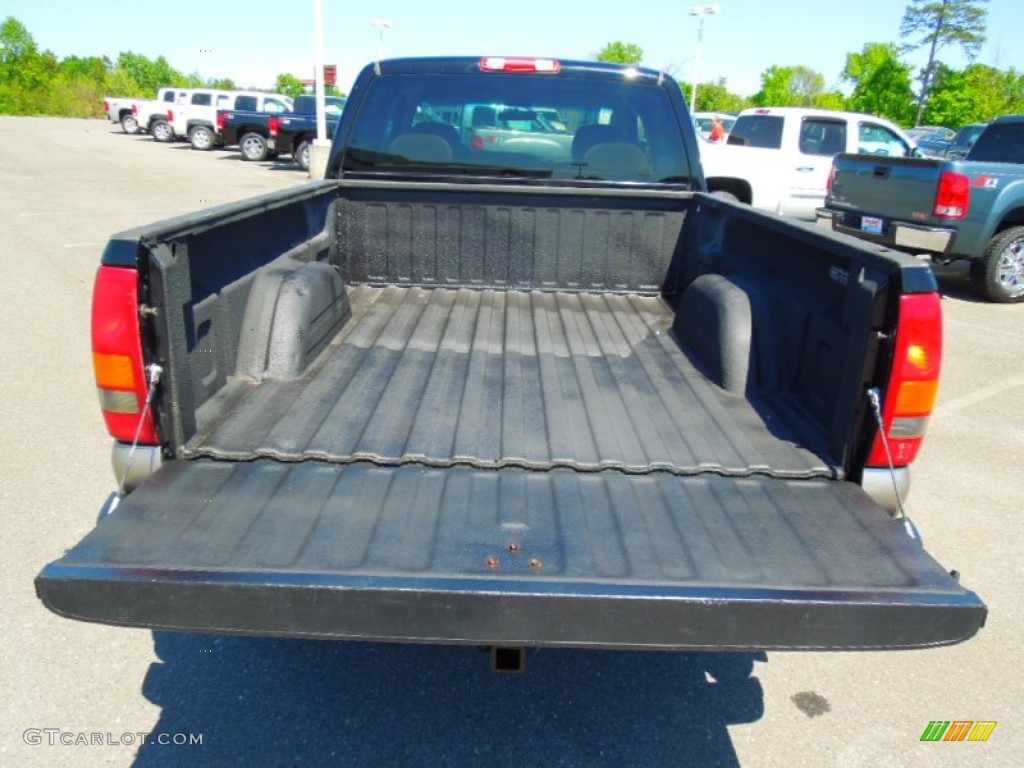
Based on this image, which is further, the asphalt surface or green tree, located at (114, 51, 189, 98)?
green tree, located at (114, 51, 189, 98)

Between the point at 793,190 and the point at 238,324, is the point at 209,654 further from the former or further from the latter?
the point at 793,190

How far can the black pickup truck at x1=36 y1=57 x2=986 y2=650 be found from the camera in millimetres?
1657

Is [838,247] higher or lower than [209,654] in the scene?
higher

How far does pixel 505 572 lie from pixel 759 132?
12.3m

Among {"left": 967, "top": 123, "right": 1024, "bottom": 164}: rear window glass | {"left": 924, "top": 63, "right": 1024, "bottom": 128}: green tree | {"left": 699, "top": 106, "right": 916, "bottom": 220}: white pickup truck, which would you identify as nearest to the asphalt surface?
{"left": 967, "top": 123, "right": 1024, "bottom": 164}: rear window glass

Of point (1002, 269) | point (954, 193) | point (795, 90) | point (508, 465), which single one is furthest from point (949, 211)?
point (795, 90)

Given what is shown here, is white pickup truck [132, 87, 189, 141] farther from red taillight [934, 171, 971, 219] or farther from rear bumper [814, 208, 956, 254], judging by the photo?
red taillight [934, 171, 971, 219]

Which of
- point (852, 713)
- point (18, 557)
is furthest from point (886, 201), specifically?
point (18, 557)

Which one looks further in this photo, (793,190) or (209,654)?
(793,190)

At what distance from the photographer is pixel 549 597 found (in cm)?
164

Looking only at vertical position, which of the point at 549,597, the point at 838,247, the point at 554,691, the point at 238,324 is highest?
the point at 838,247

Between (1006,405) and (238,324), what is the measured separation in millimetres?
5547
